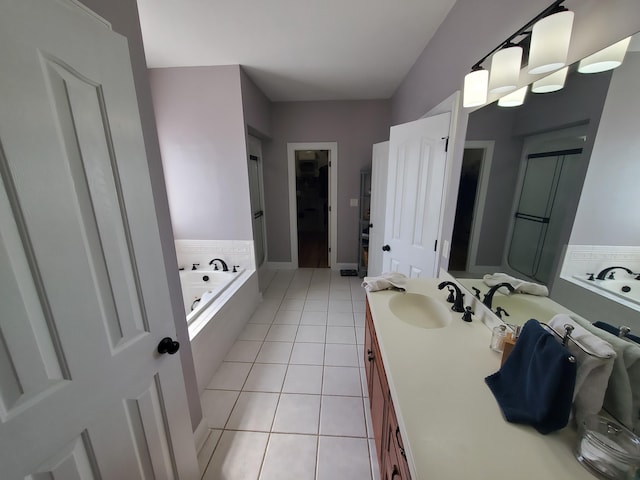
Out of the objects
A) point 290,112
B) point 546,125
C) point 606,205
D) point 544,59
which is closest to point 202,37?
point 290,112

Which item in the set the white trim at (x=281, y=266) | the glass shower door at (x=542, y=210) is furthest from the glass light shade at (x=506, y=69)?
the white trim at (x=281, y=266)

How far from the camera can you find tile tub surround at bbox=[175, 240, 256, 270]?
2.85 m

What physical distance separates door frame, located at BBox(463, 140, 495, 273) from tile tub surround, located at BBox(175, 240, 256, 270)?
2254mm

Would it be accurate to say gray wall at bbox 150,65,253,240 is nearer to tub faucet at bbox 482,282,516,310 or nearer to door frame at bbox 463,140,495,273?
door frame at bbox 463,140,495,273

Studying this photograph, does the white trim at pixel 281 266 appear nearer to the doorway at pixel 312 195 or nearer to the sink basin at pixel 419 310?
the doorway at pixel 312 195

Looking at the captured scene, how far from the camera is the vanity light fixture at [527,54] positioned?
0.79m

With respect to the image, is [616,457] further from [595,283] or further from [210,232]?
[210,232]

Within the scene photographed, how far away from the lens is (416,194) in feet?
6.79

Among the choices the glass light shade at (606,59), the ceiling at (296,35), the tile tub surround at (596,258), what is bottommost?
the tile tub surround at (596,258)

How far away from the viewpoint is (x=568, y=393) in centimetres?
63

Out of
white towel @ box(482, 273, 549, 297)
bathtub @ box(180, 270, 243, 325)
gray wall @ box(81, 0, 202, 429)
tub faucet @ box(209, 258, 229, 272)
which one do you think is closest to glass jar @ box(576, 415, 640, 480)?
white towel @ box(482, 273, 549, 297)

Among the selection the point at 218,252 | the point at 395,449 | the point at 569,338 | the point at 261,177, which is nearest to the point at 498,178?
the point at 569,338

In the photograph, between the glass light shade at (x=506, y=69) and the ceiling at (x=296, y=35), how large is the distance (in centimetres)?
95

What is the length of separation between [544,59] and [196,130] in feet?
9.22
